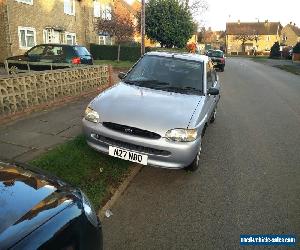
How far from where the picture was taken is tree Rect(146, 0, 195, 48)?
111 feet

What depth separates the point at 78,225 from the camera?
231cm

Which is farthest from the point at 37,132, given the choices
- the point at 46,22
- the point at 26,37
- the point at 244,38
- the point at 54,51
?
the point at 244,38

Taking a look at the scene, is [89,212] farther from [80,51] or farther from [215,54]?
[215,54]

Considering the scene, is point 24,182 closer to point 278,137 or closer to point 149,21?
point 278,137

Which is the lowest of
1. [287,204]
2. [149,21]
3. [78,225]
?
[287,204]

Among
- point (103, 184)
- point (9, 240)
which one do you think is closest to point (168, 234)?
point (103, 184)

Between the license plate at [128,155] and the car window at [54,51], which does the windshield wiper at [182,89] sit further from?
the car window at [54,51]

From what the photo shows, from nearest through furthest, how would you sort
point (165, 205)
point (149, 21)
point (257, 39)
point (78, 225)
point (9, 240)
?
point (9, 240) → point (78, 225) → point (165, 205) → point (149, 21) → point (257, 39)

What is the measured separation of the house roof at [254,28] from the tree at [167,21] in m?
60.3

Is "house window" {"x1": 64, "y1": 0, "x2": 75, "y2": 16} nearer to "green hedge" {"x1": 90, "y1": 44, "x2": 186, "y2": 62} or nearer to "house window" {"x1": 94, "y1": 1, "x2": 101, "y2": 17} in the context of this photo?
"green hedge" {"x1": 90, "y1": 44, "x2": 186, "y2": 62}

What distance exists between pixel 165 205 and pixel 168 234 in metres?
0.62

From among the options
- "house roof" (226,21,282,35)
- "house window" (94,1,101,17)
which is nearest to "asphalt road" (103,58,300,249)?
"house window" (94,1,101,17)

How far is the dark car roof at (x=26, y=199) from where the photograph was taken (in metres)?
2.00

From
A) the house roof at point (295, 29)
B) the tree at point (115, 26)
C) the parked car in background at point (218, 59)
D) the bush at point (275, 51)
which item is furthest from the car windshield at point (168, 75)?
the house roof at point (295, 29)
